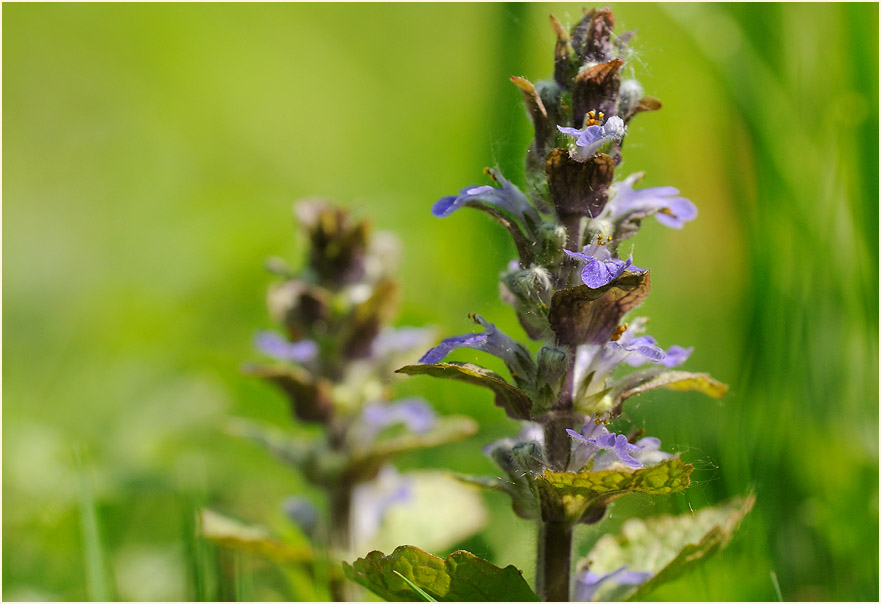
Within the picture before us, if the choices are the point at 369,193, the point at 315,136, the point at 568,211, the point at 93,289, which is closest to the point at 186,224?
the point at 93,289

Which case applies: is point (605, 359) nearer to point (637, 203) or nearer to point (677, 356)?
point (677, 356)

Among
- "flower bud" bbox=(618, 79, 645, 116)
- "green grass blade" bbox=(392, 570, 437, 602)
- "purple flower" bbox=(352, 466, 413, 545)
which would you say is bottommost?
"green grass blade" bbox=(392, 570, 437, 602)

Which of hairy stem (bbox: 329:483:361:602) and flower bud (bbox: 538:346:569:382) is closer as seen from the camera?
flower bud (bbox: 538:346:569:382)

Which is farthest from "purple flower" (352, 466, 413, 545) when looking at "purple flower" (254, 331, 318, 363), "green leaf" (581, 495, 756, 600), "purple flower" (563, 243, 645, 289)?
"purple flower" (563, 243, 645, 289)

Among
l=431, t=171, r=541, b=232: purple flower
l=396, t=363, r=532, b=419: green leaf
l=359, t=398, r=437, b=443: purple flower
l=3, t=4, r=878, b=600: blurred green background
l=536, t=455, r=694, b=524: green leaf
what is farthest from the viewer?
l=359, t=398, r=437, b=443: purple flower

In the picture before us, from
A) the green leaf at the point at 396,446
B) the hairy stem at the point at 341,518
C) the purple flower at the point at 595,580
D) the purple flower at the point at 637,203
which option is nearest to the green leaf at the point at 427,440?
the green leaf at the point at 396,446

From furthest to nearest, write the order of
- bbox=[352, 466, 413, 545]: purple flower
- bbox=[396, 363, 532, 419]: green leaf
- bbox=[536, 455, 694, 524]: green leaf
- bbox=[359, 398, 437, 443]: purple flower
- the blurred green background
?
bbox=[352, 466, 413, 545]: purple flower, bbox=[359, 398, 437, 443]: purple flower, the blurred green background, bbox=[396, 363, 532, 419]: green leaf, bbox=[536, 455, 694, 524]: green leaf

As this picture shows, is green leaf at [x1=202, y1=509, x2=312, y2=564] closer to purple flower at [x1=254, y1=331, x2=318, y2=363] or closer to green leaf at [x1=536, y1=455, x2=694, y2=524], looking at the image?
purple flower at [x1=254, y1=331, x2=318, y2=363]

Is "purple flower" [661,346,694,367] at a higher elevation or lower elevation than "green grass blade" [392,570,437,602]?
higher
